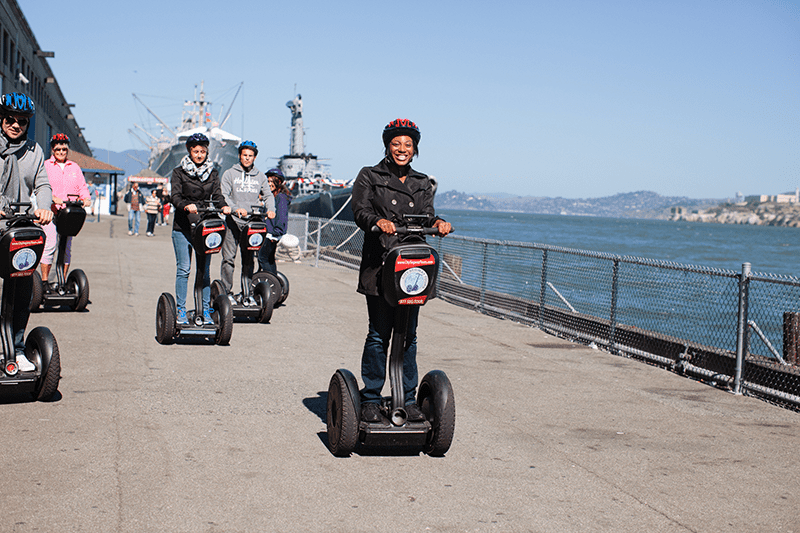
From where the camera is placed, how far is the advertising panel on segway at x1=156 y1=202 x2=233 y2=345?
794cm

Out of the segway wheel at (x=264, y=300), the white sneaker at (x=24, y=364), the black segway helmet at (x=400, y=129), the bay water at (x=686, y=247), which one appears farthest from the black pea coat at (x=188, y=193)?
the bay water at (x=686, y=247)

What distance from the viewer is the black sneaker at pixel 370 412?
4777 mm

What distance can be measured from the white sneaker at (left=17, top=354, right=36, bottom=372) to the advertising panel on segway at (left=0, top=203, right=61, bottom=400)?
0.02 metres

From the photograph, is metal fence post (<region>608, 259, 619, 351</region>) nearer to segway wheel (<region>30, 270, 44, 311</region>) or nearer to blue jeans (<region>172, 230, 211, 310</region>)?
blue jeans (<region>172, 230, 211, 310</region>)

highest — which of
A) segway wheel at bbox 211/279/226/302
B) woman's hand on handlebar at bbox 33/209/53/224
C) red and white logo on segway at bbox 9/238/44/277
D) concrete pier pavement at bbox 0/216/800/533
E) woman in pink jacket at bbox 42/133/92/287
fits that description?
woman in pink jacket at bbox 42/133/92/287

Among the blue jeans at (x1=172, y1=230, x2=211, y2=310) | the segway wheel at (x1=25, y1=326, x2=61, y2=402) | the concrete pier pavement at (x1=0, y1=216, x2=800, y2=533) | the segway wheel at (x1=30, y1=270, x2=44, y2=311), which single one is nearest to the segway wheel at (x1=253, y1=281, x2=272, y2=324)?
the concrete pier pavement at (x1=0, y1=216, x2=800, y2=533)

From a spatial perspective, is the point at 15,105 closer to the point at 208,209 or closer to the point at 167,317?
the point at 208,209

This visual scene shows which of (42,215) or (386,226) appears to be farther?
(42,215)

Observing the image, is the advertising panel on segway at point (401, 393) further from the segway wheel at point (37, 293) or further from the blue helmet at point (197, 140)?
the segway wheel at point (37, 293)

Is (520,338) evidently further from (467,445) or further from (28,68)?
(28,68)

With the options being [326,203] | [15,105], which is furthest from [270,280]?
[326,203]

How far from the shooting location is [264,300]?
9953mm

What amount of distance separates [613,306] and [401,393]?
5.42 metres

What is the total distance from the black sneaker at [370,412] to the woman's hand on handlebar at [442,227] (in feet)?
3.69
